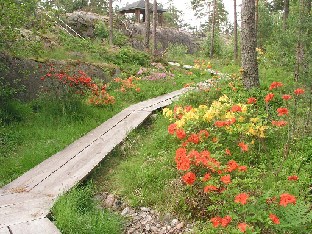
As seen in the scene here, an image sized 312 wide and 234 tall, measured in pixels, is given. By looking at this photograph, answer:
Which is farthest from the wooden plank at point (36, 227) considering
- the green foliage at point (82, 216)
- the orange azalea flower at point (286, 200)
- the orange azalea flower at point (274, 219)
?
the orange azalea flower at point (286, 200)

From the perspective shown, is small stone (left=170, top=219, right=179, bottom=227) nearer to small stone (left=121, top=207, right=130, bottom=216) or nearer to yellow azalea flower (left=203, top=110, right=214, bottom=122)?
small stone (left=121, top=207, right=130, bottom=216)

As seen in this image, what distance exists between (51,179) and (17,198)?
0.76m

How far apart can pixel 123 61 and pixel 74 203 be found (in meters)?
12.8

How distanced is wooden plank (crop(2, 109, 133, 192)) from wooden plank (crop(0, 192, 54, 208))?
8.2 inches

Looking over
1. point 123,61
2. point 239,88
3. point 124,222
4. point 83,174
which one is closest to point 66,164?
point 83,174

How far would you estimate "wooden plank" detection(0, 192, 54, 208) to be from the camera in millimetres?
5456

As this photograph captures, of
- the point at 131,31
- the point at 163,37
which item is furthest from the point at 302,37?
the point at 163,37

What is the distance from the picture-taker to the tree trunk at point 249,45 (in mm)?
9344

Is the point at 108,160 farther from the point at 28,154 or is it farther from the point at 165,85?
the point at 165,85

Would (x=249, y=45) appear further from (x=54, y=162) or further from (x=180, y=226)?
(x=180, y=226)

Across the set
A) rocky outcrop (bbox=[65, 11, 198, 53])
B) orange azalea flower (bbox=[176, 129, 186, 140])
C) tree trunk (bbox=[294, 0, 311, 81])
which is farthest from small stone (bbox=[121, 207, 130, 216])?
rocky outcrop (bbox=[65, 11, 198, 53])

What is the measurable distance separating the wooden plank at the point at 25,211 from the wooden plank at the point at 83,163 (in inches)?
14.6

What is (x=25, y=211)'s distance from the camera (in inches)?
201

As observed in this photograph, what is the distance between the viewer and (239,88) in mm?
9625
